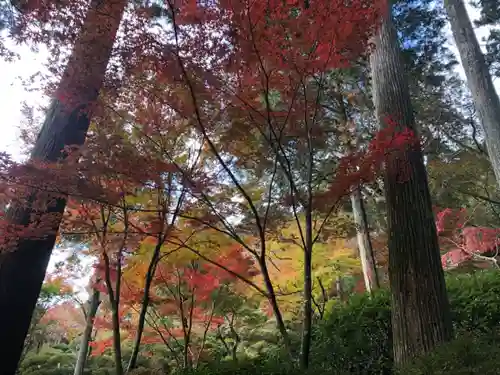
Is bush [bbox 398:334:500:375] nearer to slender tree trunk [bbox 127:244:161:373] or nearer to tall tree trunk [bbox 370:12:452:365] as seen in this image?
tall tree trunk [bbox 370:12:452:365]

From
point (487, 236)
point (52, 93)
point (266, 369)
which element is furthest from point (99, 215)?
point (487, 236)

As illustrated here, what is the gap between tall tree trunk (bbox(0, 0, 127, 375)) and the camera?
3.75 m

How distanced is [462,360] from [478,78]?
577cm

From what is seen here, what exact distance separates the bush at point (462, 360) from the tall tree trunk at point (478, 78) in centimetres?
454

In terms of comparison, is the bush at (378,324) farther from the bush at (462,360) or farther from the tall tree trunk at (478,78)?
the tall tree trunk at (478,78)

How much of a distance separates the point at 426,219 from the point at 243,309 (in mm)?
6072

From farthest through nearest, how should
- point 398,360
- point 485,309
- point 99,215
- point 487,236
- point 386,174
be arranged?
point 487,236, point 99,215, point 485,309, point 386,174, point 398,360

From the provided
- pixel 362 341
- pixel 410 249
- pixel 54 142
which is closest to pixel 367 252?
pixel 362 341

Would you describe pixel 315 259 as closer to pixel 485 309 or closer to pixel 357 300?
pixel 357 300

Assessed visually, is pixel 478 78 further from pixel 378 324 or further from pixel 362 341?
pixel 362 341

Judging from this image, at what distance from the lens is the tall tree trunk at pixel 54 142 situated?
12.3 ft

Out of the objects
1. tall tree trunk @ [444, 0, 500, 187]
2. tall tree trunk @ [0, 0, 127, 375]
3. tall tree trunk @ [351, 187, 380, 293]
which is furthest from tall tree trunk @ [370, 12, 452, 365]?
tall tree trunk @ [0, 0, 127, 375]

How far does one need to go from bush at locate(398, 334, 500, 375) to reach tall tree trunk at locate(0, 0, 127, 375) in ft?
11.6

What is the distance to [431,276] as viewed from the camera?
12.0 feet
